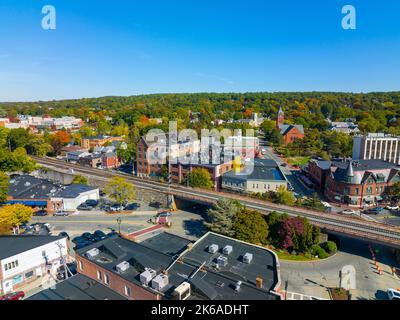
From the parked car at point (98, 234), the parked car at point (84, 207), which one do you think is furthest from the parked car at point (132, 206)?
the parked car at point (98, 234)

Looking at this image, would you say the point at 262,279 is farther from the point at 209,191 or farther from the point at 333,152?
the point at 333,152

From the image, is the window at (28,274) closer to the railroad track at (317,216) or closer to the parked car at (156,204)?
the parked car at (156,204)

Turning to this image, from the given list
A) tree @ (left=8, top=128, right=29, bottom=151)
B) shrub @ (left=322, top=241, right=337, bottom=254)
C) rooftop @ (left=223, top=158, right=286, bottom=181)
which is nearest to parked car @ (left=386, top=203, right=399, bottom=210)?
rooftop @ (left=223, top=158, right=286, bottom=181)

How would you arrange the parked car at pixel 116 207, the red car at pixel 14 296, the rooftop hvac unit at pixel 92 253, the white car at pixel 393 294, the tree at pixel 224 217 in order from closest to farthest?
the rooftop hvac unit at pixel 92 253, the white car at pixel 393 294, the red car at pixel 14 296, the tree at pixel 224 217, the parked car at pixel 116 207

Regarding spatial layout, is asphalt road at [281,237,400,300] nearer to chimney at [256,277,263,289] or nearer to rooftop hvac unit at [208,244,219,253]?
rooftop hvac unit at [208,244,219,253]
